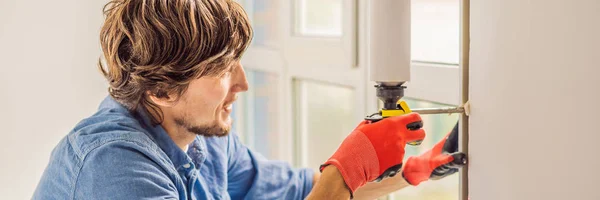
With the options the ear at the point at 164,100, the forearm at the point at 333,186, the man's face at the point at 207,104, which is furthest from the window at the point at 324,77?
the ear at the point at 164,100

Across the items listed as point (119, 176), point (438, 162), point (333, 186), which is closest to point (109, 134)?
point (119, 176)

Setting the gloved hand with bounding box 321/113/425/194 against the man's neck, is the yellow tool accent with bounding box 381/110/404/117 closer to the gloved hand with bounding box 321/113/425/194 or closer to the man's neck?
the gloved hand with bounding box 321/113/425/194

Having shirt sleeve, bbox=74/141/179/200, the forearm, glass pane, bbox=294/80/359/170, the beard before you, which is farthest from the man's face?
glass pane, bbox=294/80/359/170

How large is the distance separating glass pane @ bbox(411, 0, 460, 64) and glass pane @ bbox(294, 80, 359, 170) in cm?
34

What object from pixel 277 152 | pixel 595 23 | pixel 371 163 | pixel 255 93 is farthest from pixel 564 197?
pixel 255 93

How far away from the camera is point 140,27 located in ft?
3.78

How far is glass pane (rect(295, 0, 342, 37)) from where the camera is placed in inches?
65.3

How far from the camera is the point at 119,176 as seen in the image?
42.6 inches

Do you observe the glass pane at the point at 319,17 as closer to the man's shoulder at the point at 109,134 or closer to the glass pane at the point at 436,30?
the glass pane at the point at 436,30

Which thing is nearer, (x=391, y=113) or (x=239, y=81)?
(x=391, y=113)

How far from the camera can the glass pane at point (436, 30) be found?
120 cm

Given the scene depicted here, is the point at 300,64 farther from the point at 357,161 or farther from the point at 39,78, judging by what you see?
the point at 39,78

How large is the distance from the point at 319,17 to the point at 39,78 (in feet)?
Answer: 2.97

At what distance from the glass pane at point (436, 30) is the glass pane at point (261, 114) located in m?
0.72
